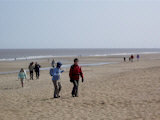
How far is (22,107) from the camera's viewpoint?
31.9 feet

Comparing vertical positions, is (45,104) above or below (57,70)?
below

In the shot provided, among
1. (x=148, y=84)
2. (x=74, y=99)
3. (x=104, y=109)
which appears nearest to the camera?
(x=104, y=109)

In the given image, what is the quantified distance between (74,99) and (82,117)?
288 cm

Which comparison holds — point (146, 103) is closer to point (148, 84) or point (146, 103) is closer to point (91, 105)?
point (91, 105)

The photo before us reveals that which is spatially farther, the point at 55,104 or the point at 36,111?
the point at 55,104

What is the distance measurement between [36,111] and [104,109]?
228 cm

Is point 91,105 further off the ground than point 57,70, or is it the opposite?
point 57,70

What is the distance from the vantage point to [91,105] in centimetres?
959

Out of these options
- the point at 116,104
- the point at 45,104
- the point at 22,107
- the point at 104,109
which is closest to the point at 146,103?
the point at 116,104

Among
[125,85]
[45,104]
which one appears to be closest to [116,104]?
[45,104]

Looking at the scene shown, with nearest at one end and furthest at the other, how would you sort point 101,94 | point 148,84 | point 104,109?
point 104,109, point 101,94, point 148,84

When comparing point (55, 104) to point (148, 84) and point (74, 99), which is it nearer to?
point (74, 99)

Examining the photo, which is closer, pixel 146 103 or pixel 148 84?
pixel 146 103

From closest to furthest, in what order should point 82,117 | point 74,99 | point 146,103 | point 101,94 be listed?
point 82,117 → point 146,103 → point 74,99 → point 101,94
